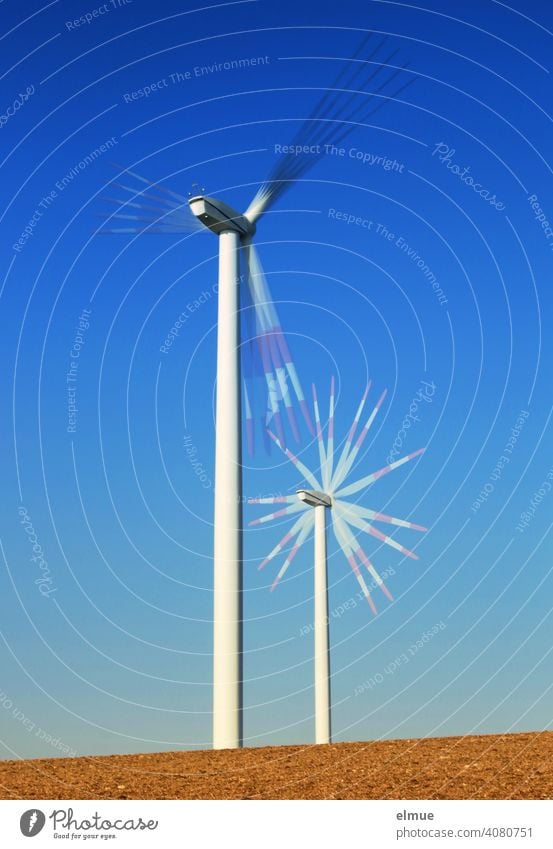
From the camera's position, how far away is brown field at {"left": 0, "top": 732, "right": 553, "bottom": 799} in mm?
15477

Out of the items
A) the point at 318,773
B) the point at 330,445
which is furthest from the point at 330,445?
the point at 318,773

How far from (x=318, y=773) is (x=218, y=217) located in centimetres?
1471

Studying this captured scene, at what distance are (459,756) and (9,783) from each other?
24.3ft

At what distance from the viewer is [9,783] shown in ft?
55.5
